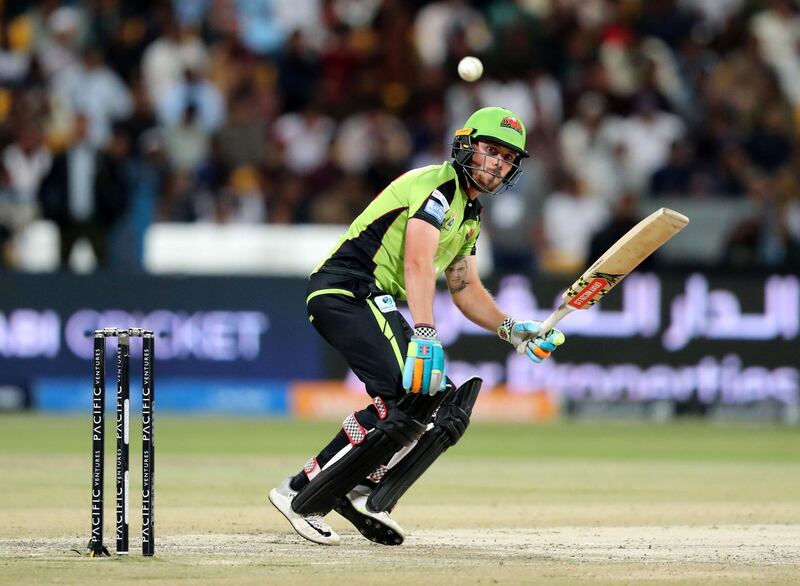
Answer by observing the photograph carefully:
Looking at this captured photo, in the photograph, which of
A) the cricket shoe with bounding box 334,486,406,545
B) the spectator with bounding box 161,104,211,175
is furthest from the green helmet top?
the spectator with bounding box 161,104,211,175

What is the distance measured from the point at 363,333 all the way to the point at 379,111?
351 inches

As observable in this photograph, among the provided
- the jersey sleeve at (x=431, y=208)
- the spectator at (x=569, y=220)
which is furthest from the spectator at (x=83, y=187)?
the jersey sleeve at (x=431, y=208)

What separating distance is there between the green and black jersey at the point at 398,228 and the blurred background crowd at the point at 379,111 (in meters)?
7.30

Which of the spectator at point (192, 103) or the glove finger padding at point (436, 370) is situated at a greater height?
the spectator at point (192, 103)

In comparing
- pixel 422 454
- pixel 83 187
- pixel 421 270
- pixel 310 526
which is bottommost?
pixel 310 526

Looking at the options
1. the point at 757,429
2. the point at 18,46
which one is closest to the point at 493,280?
the point at 757,429

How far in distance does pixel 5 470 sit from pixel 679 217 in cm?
479

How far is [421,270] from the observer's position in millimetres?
5910

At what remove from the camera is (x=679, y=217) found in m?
6.07

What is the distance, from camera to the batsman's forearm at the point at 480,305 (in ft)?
21.7

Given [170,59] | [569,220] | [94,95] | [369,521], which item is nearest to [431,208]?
[369,521]

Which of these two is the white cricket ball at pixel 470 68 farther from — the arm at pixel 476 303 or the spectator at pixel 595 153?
the spectator at pixel 595 153

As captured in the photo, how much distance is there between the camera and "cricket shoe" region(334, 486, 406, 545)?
20.0ft

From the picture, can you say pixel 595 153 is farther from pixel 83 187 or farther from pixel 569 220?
pixel 83 187
